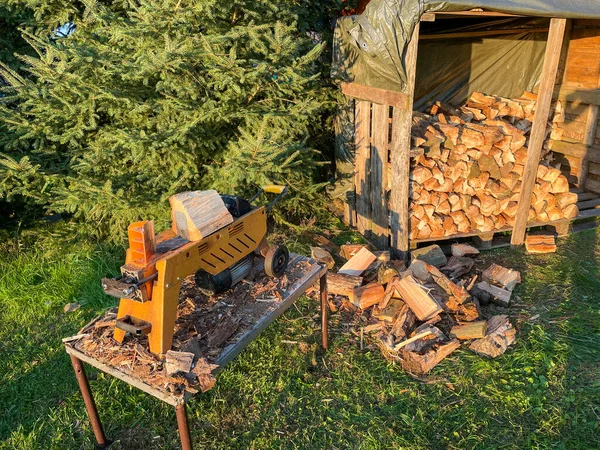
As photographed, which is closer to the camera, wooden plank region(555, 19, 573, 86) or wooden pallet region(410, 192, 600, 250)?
wooden pallet region(410, 192, 600, 250)

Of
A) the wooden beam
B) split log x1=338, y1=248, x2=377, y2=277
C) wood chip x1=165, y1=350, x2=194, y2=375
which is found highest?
wood chip x1=165, y1=350, x2=194, y2=375

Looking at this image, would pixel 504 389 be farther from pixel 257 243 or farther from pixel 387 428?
pixel 257 243

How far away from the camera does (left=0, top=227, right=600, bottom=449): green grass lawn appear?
121 inches

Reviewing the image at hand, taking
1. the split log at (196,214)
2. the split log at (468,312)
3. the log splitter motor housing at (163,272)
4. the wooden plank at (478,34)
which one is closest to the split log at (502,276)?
the split log at (468,312)

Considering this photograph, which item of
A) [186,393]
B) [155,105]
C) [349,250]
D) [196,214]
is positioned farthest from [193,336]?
[155,105]

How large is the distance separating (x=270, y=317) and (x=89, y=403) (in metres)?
1.23

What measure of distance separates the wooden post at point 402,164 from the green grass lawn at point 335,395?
1348 millimetres

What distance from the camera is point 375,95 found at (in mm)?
4977

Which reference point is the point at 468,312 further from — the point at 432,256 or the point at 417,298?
the point at 432,256

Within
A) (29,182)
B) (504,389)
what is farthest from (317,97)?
(504,389)

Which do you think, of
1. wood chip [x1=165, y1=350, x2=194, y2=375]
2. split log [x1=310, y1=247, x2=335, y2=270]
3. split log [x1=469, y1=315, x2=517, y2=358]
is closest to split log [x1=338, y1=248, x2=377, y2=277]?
split log [x1=310, y1=247, x2=335, y2=270]

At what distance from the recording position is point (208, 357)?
2.58 metres

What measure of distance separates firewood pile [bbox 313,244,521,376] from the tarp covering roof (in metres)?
1.87

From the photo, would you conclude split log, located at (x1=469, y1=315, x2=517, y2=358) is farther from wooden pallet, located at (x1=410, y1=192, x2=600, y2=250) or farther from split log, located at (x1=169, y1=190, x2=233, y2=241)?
split log, located at (x1=169, y1=190, x2=233, y2=241)
